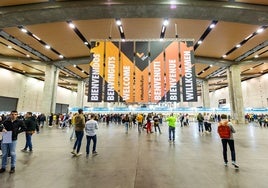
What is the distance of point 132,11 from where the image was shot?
8.89 metres

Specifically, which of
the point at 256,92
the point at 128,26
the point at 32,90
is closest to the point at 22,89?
the point at 32,90

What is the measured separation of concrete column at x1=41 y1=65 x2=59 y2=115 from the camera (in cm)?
2008

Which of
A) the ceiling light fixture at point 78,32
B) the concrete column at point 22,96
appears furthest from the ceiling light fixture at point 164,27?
the concrete column at point 22,96

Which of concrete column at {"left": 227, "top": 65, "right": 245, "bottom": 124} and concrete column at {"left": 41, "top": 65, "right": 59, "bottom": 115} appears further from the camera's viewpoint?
concrete column at {"left": 227, "top": 65, "right": 245, "bottom": 124}

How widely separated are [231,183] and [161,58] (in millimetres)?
4589

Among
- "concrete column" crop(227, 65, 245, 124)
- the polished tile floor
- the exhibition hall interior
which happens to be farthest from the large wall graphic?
"concrete column" crop(227, 65, 245, 124)

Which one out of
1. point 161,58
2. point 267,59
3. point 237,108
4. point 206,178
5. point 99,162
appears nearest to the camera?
point 206,178

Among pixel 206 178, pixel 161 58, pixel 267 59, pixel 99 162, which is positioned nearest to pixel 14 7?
pixel 161 58

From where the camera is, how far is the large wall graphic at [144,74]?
240 inches

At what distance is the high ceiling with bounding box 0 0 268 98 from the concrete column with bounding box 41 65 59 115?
1098 mm

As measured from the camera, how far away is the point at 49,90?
20359 millimetres

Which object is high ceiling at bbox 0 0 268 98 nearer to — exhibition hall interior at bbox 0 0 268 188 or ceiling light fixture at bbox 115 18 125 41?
exhibition hall interior at bbox 0 0 268 188

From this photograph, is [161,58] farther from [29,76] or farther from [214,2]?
[29,76]

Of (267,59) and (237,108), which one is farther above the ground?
(267,59)
